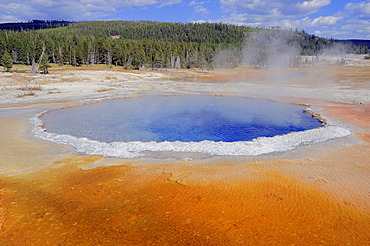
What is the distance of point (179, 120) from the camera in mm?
16953

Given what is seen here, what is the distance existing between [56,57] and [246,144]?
6686cm

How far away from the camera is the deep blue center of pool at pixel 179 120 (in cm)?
1356

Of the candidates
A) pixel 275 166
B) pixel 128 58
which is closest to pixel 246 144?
pixel 275 166

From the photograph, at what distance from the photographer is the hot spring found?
10602 mm

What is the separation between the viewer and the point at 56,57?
213 ft

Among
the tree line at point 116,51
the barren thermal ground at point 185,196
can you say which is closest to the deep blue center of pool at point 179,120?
the barren thermal ground at point 185,196

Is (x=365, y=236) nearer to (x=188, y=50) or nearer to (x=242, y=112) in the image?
(x=242, y=112)

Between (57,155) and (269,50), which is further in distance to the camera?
(269,50)

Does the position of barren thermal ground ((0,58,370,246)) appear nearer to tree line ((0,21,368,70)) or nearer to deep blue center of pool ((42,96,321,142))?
deep blue center of pool ((42,96,321,142))

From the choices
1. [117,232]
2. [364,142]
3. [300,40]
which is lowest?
[117,232]

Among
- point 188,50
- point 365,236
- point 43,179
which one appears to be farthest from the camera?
point 188,50

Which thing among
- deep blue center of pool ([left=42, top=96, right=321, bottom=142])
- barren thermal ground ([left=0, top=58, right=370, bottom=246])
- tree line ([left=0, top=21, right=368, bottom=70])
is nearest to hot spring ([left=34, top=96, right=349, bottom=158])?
deep blue center of pool ([left=42, top=96, right=321, bottom=142])

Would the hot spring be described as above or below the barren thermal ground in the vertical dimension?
above

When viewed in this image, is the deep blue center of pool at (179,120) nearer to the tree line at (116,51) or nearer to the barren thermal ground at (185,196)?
A: the barren thermal ground at (185,196)
